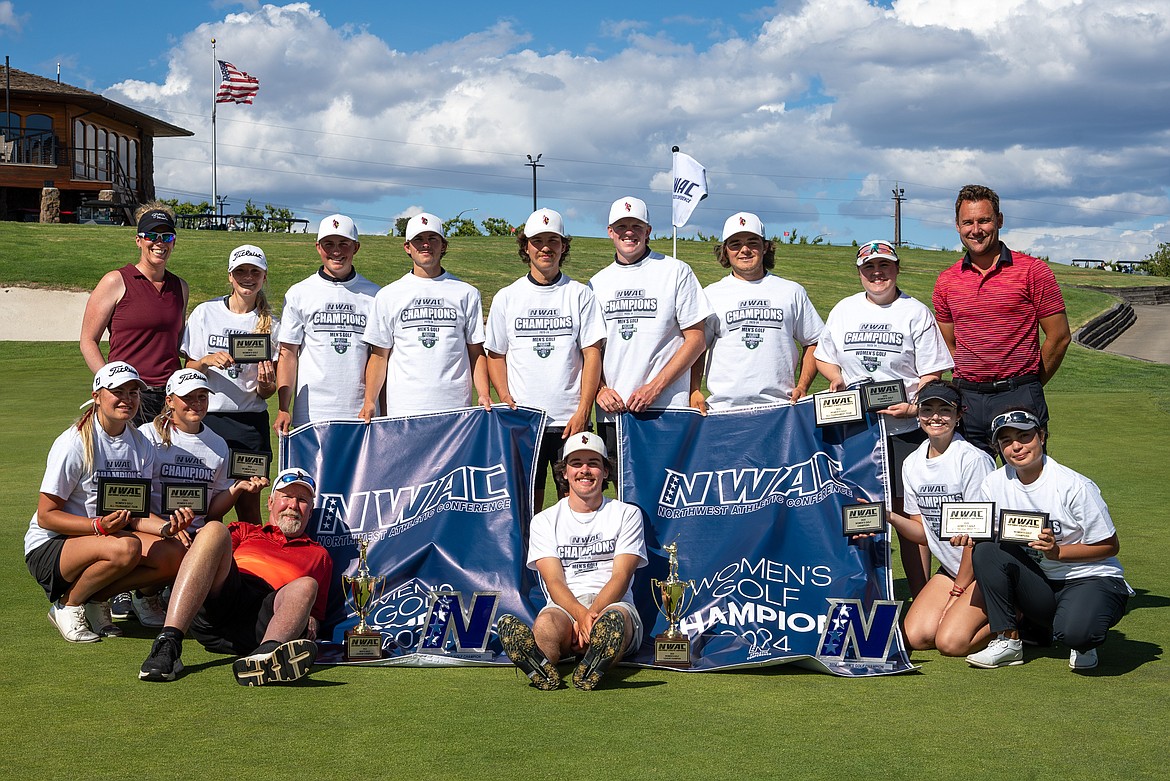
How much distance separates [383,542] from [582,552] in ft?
4.58

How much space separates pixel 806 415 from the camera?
21.6 ft

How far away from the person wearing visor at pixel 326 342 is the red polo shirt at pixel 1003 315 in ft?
11.7

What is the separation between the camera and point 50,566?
19.4 ft

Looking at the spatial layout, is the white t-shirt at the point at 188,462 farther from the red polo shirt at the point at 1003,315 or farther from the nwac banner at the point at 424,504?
the red polo shirt at the point at 1003,315

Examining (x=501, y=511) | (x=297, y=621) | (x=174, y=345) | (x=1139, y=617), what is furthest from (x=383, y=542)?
(x=1139, y=617)

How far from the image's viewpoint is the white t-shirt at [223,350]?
6922 mm

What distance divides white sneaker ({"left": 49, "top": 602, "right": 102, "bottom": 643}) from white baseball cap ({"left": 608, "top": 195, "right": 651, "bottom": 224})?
363 cm

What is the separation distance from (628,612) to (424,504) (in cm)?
173

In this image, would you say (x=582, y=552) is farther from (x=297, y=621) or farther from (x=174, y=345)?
(x=174, y=345)

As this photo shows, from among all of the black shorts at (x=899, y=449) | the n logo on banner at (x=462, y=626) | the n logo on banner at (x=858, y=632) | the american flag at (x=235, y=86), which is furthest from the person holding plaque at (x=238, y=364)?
the american flag at (x=235, y=86)

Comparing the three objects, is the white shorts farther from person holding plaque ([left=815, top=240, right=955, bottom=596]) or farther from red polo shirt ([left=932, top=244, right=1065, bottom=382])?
red polo shirt ([left=932, top=244, right=1065, bottom=382])

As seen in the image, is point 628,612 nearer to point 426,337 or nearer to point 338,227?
point 426,337

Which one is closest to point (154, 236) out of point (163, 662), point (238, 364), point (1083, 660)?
point (238, 364)

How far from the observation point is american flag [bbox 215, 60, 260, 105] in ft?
158
